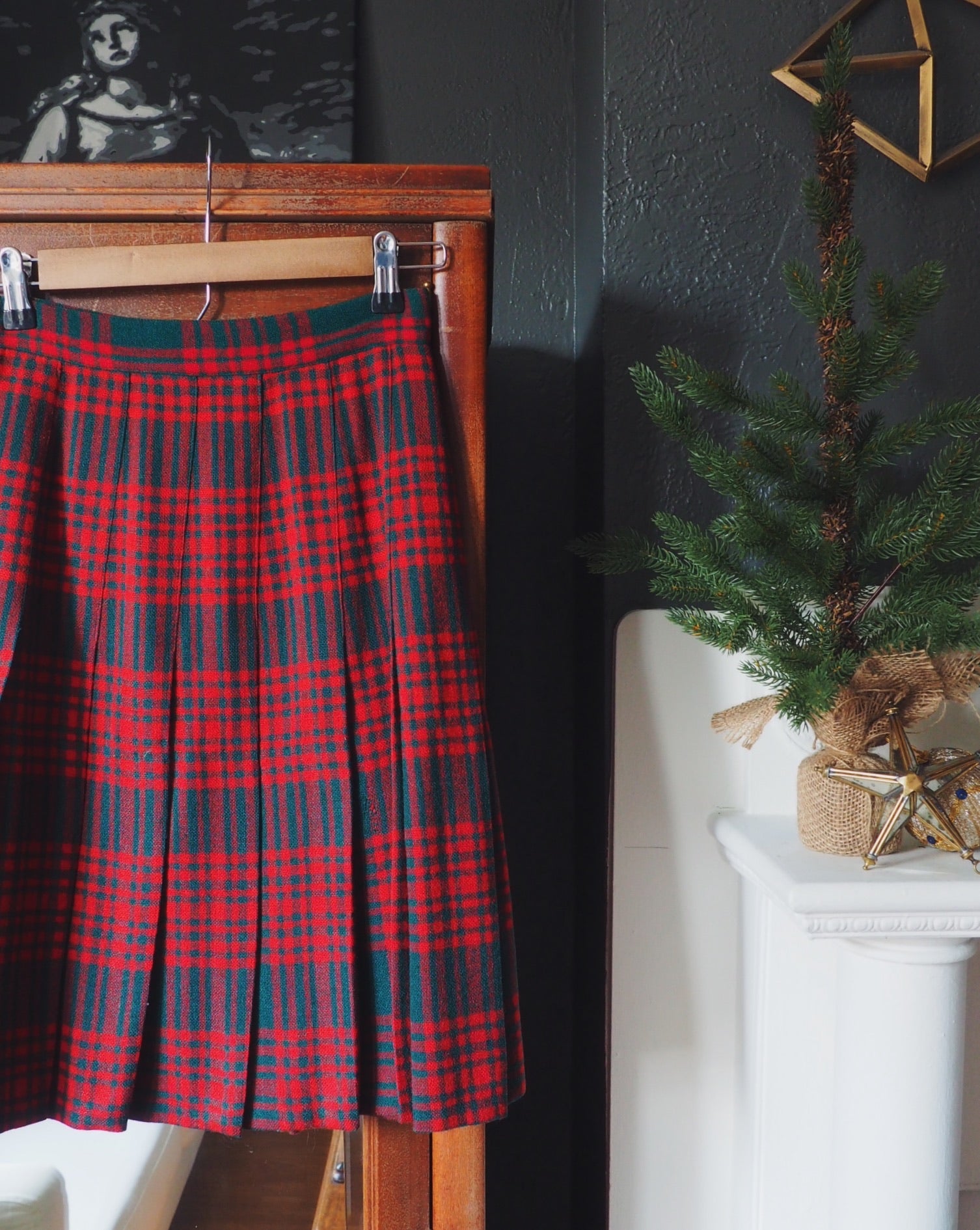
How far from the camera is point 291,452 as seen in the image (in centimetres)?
73

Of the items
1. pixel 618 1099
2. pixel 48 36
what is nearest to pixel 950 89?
pixel 48 36

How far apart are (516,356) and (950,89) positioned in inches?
20.8

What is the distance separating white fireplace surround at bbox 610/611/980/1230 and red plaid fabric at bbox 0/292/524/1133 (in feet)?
0.93

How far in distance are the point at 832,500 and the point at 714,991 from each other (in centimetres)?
53

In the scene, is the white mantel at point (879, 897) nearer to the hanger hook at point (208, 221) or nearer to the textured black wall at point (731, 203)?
the textured black wall at point (731, 203)

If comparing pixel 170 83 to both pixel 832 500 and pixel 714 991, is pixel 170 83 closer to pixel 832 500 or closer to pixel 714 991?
pixel 832 500

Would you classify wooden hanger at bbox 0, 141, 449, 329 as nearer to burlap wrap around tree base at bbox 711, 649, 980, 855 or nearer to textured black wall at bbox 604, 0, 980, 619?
textured black wall at bbox 604, 0, 980, 619

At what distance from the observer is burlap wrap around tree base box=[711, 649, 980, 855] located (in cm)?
75

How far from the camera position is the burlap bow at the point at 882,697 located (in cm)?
75

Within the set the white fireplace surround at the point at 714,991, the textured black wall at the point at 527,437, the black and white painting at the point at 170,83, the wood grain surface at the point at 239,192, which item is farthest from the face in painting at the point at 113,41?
the white fireplace surround at the point at 714,991

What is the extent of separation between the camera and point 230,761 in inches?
28.0

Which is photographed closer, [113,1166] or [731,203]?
[113,1166]

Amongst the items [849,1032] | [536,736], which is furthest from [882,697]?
[536,736]

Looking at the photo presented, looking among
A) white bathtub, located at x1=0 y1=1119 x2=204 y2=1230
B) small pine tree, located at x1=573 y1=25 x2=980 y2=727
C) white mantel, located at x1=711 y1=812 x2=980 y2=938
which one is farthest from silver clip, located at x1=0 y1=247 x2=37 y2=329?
white mantel, located at x1=711 y1=812 x2=980 y2=938
